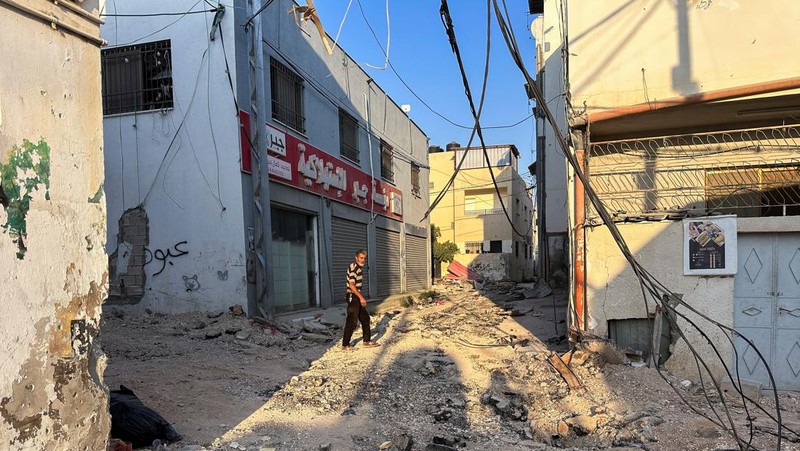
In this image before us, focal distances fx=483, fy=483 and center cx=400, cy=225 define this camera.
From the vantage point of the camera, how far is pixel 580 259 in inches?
265

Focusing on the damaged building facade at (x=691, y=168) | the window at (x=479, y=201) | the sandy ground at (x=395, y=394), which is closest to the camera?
the sandy ground at (x=395, y=394)

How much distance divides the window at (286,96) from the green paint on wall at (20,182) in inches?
307

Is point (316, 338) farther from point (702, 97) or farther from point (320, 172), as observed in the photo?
point (702, 97)

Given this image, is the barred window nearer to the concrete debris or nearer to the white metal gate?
the concrete debris

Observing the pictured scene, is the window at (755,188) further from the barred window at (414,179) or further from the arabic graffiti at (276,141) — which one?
the barred window at (414,179)

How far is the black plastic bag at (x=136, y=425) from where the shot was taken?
3.52m

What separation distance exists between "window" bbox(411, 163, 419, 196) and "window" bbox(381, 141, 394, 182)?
108 inches

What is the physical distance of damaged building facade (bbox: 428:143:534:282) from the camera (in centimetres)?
3164

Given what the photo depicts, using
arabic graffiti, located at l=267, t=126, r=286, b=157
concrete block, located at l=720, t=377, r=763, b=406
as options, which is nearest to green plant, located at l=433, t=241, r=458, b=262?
arabic graffiti, located at l=267, t=126, r=286, b=157

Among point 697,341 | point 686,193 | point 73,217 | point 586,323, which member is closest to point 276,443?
point 73,217

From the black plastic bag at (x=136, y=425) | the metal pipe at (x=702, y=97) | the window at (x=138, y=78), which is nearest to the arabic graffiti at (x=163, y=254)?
the window at (x=138, y=78)

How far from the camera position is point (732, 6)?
6.62m

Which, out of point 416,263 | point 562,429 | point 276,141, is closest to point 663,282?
point 562,429

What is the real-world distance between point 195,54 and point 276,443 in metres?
7.70
